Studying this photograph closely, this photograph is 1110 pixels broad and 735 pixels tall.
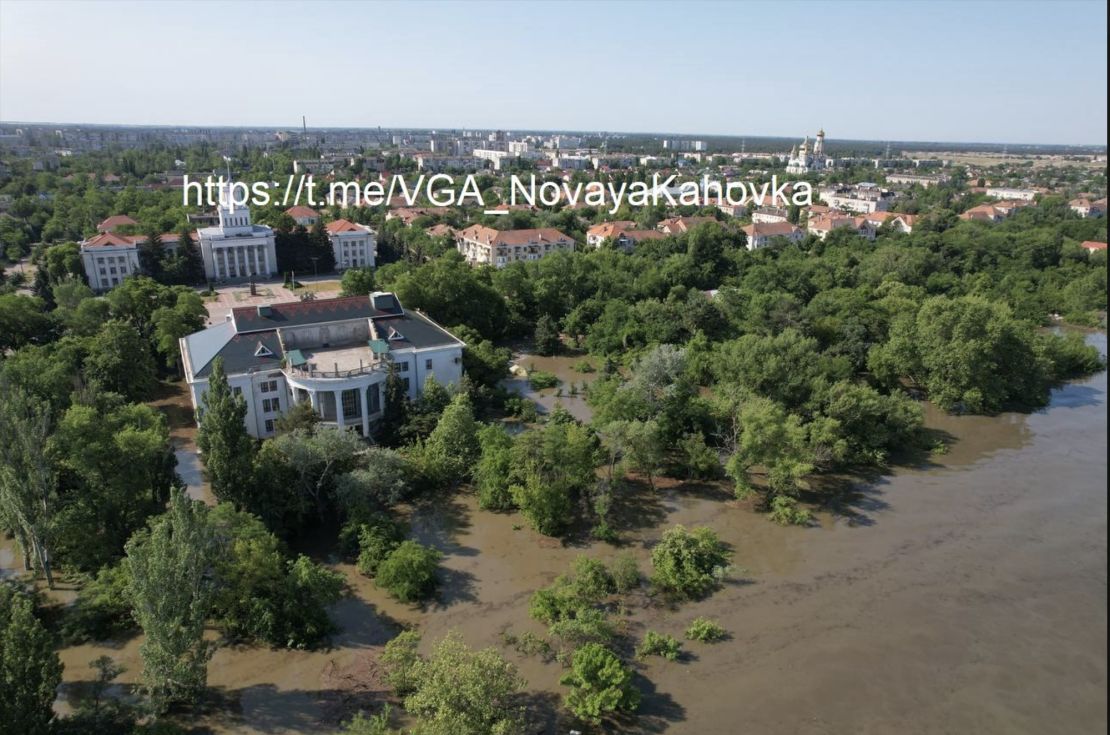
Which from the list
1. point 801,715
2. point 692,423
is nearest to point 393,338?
point 692,423

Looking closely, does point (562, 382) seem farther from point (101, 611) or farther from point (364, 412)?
point (101, 611)

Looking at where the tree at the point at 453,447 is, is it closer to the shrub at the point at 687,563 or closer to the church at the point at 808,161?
the shrub at the point at 687,563

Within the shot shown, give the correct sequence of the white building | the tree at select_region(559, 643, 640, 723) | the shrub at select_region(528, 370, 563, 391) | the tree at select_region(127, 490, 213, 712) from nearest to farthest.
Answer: the tree at select_region(127, 490, 213, 712), the tree at select_region(559, 643, 640, 723), the shrub at select_region(528, 370, 563, 391), the white building

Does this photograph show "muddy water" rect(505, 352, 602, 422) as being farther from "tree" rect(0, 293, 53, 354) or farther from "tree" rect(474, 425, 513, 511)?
"tree" rect(0, 293, 53, 354)

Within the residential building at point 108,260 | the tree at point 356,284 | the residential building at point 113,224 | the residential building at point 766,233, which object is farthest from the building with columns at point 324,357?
the residential building at point 766,233

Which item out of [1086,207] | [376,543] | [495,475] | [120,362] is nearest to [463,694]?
[376,543]

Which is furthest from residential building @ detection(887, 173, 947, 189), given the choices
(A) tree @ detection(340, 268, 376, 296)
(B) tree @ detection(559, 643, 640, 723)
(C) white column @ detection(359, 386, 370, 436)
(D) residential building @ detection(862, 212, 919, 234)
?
(B) tree @ detection(559, 643, 640, 723)
